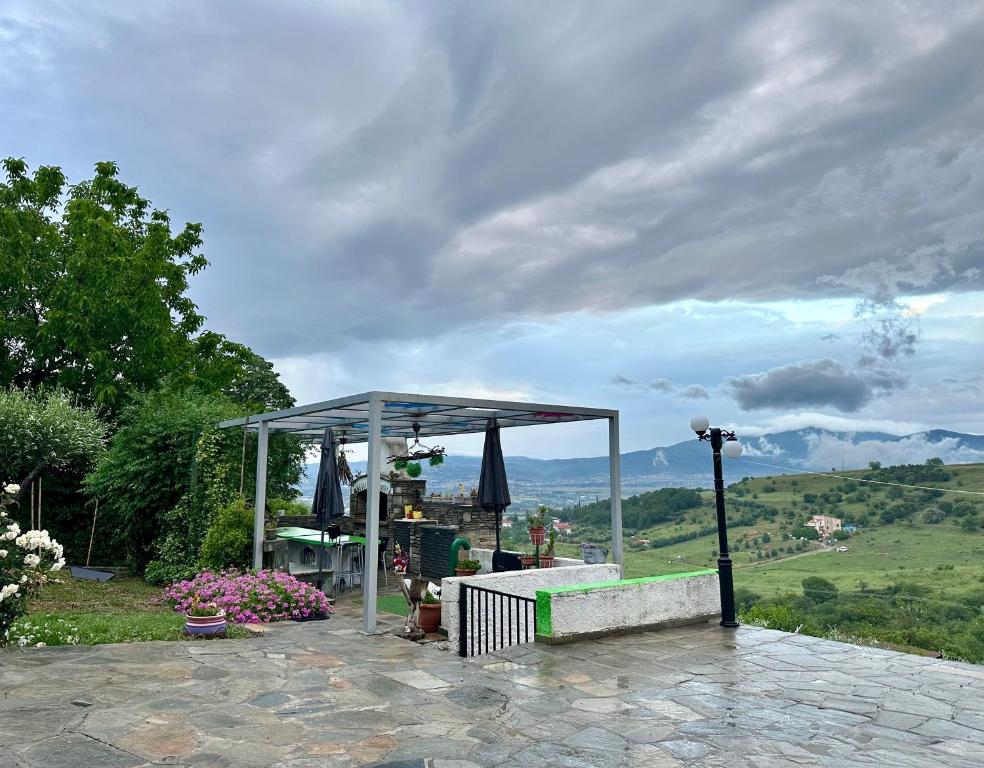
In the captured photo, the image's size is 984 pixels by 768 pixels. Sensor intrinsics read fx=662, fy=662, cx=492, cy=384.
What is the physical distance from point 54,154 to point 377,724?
916 inches

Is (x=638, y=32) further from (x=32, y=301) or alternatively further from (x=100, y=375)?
(x=32, y=301)

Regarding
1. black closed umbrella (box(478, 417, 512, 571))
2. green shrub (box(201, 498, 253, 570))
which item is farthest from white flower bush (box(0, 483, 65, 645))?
black closed umbrella (box(478, 417, 512, 571))

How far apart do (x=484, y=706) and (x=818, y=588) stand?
3298 centimetres

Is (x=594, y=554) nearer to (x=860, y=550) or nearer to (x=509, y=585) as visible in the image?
(x=509, y=585)

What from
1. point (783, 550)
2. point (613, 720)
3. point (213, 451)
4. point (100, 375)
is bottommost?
point (783, 550)

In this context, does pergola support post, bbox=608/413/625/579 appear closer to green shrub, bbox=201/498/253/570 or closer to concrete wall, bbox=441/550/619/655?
concrete wall, bbox=441/550/619/655

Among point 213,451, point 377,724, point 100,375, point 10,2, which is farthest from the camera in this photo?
point 100,375

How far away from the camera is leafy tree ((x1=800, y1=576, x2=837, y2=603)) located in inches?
1248

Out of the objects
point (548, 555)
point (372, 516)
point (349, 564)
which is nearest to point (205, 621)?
point (372, 516)

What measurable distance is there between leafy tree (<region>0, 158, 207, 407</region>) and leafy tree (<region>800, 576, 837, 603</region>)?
29363mm

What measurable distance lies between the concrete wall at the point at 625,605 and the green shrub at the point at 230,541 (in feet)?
19.9

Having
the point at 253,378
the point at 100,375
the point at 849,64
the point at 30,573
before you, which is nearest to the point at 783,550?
the point at 253,378

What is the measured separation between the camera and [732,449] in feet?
28.7

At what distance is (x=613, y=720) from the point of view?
4980mm
